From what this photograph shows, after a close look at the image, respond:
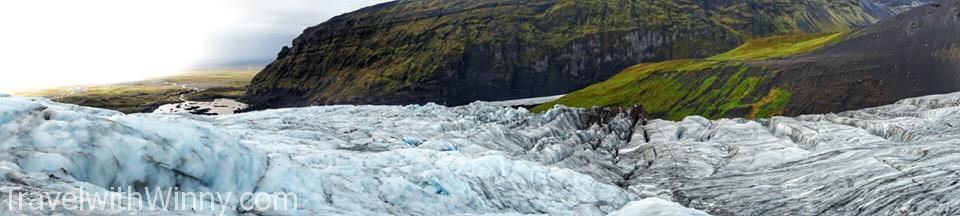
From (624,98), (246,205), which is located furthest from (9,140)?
(624,98)

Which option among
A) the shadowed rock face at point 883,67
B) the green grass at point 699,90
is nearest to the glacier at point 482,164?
the shadowed rock face at point 883,67

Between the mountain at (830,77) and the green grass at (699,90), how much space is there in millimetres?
251

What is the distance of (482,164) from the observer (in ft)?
106

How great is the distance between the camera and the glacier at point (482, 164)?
1734 centimetres

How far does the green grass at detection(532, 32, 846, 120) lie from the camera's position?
4705 inches

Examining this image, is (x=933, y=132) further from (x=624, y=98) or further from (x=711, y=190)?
(x=624, y=98)

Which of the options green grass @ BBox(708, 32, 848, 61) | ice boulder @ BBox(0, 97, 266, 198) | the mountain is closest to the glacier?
ice boulder @ BBox(0, 97, 266, 198)

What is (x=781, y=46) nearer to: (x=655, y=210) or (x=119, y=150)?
(x=655, y=210)

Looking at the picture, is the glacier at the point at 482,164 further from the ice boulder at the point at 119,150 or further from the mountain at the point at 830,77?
the mountain at the point at 830,77

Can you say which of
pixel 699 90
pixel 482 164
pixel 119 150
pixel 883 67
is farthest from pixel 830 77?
pixel 119 150

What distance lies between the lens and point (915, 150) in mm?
38844

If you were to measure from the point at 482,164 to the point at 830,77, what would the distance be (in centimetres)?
11020

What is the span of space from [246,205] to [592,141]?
55.0 m

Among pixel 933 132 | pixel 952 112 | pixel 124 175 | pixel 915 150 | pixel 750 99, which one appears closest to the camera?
pixel 124 175
